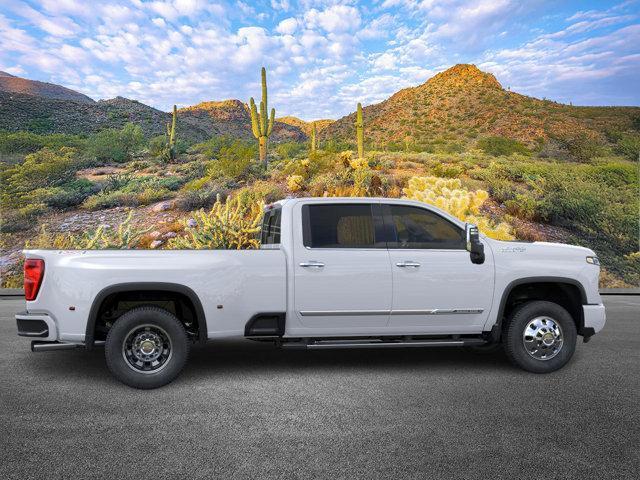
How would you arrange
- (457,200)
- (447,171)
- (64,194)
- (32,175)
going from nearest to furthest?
(457,200), (64,194), (447,171), (32,175)

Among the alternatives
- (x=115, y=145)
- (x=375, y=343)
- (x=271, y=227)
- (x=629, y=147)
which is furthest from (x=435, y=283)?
(x=629, y=147)

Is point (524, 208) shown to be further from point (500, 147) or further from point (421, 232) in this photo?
point (421, 232)

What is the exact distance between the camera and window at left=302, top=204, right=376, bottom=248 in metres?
6.57

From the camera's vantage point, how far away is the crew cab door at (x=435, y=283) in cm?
653

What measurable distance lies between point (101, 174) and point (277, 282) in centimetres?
2557

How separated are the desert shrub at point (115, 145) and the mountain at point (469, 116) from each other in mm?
18351

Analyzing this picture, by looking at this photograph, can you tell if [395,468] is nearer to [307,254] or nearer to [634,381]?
[307,254]

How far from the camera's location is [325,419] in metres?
5.07

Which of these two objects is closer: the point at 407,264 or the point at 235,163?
the point at 407,264

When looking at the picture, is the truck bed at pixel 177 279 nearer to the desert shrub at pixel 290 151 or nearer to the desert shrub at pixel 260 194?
the desert shrub at pixel 260 194

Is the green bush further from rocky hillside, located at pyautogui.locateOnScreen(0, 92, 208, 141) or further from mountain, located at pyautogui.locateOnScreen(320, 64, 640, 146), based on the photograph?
rocky hillside, located at pyautogui.locateOnScreen(0, 92, 208, 141)

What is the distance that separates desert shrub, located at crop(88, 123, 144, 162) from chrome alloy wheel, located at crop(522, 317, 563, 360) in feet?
97.2

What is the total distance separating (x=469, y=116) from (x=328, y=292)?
48.6m

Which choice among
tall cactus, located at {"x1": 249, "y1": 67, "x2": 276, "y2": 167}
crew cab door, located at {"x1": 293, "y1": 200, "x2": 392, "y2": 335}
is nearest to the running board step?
crew cab door, located at {"x1": 293, "y1": 200, "x2": 392, "y2": 335}
